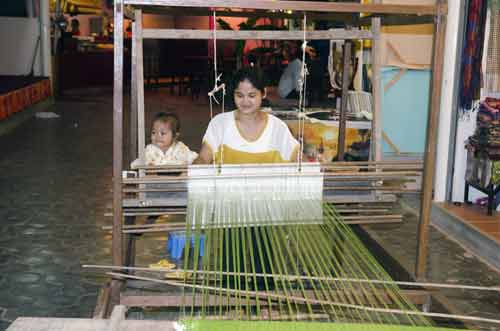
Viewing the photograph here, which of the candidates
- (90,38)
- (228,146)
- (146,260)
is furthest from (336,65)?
(90,38)

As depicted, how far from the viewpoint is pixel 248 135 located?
293 centimetres

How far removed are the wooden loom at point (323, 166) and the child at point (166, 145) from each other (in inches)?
18.2

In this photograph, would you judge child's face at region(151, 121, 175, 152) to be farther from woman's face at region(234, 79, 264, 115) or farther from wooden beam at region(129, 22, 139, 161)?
woman's face at region(234, 79, 264, 115)

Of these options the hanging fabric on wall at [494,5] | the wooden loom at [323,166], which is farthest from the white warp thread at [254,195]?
the hanging fabric on wall at [494,5]

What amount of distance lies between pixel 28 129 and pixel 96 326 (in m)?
7.65

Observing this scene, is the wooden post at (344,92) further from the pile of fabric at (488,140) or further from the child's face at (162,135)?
the pile of fabric at (488,140)

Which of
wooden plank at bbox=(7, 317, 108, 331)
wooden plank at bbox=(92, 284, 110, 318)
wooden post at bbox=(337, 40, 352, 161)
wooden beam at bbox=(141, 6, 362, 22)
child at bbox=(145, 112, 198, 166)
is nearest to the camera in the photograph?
wooden plank at bbox=(7, 317, 108, 331)

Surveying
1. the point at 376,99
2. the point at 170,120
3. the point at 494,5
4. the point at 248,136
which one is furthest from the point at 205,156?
the point at 494,5

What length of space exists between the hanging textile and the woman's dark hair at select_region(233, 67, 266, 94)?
220cm

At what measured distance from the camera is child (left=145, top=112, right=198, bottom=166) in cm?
343

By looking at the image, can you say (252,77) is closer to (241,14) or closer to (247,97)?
(247,97)

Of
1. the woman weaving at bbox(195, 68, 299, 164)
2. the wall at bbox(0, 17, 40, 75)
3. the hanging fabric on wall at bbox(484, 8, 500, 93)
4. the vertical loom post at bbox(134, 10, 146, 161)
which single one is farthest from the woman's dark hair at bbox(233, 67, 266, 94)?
the wall at bbox(0, 17, 40, 75)

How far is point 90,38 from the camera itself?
15.1 meters

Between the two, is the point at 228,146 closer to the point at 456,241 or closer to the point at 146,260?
the point at 146,260
